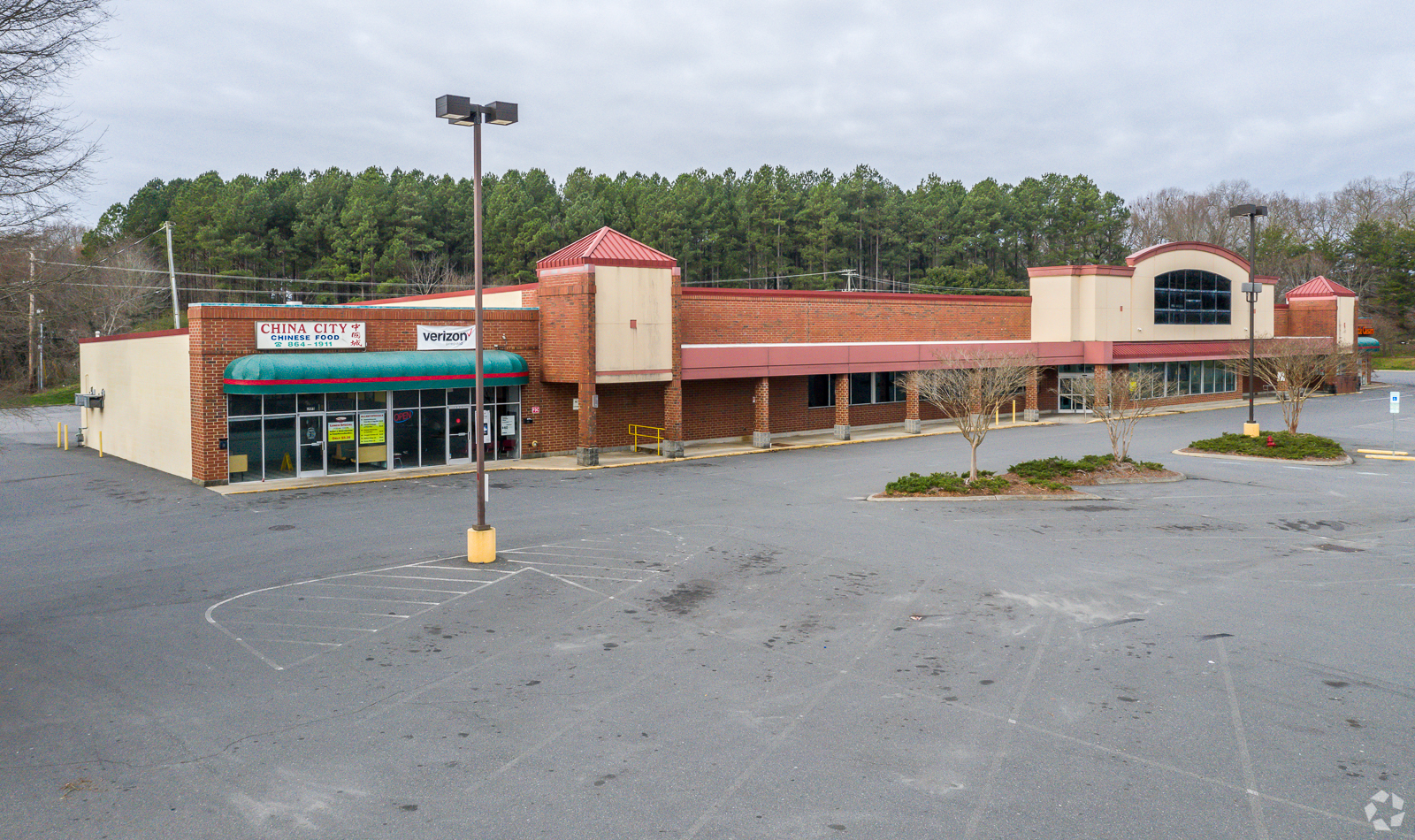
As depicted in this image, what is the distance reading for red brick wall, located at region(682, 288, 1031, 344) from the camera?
3534 cm

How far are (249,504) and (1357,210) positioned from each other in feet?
439

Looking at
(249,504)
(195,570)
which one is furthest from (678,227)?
(195,570)

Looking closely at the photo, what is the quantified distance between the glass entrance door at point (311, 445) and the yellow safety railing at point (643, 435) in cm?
1102

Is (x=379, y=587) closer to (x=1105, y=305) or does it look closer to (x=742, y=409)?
(x=742, y=409)

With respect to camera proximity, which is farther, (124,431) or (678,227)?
(678,227)

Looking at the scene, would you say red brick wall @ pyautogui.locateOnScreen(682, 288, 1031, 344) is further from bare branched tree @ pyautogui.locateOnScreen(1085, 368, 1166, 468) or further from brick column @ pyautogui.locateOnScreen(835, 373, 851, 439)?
bare branched tree @ pyautogui.locateOnScreen(1085, 368, 1166, 468)

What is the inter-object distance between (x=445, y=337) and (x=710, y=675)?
Result: 21.9 m

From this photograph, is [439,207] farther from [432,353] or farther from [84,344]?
[432,353]

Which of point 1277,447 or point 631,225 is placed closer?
point 1277,447

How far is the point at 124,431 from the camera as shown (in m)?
33.6

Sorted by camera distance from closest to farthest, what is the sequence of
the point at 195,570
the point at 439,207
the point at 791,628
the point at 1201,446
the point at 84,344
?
the point at 791,628 → the point at 195,570 → the point at 1201,446 → the point at 84,344 → the point at 439,207

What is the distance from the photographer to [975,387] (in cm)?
2758

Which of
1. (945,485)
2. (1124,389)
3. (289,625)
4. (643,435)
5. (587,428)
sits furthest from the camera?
(1124,389)

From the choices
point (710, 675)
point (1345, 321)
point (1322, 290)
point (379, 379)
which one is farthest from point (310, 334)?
point (1345, 321)
